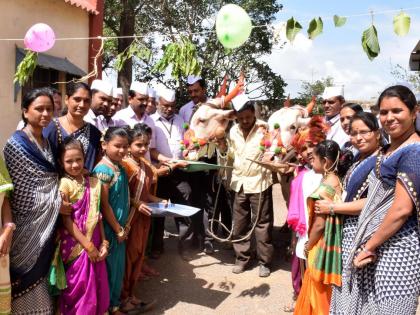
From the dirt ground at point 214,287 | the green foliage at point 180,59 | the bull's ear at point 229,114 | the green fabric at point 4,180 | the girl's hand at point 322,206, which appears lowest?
the dirt ground at point 214,287

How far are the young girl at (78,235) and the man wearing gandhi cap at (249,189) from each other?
1.87 meters

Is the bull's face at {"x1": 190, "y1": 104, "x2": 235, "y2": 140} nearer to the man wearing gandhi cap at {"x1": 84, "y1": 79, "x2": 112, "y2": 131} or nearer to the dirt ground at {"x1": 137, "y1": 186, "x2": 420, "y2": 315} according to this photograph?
the man wearing gandhi cap at {"x1": 84, "y1": 79, "x2": 112, "y2": 131}

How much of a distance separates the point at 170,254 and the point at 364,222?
9.97ft

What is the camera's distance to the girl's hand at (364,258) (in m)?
2.37

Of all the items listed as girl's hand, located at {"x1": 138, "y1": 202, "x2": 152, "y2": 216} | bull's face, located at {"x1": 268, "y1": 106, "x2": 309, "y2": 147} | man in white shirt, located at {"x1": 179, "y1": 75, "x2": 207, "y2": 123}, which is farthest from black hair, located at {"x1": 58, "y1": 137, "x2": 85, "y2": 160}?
man in white shirt, located at {"x1": 179, "y1": 75, "x2": 207, "y2": 123}

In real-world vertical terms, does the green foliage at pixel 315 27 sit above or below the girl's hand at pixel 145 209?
above

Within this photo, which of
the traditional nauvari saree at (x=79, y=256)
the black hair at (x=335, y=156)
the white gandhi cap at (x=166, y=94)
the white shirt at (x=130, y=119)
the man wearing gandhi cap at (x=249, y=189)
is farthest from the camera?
the white gandhi cap at (x=166, y=94)

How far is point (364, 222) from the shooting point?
246 centimetres

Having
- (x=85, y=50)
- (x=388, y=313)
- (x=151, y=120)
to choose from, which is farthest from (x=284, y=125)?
(x=85, y=50)

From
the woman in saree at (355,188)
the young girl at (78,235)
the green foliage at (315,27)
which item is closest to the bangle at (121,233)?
the young girl at (78,235)

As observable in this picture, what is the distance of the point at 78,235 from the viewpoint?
3.00 m

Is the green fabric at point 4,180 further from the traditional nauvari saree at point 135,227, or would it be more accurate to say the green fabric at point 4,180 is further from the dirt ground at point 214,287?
the dirt ground at point 214,287

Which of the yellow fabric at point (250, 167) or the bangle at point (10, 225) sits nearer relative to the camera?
the bangle at point (10, 225)

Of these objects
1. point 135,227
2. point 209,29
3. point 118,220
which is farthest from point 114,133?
point 209,29
